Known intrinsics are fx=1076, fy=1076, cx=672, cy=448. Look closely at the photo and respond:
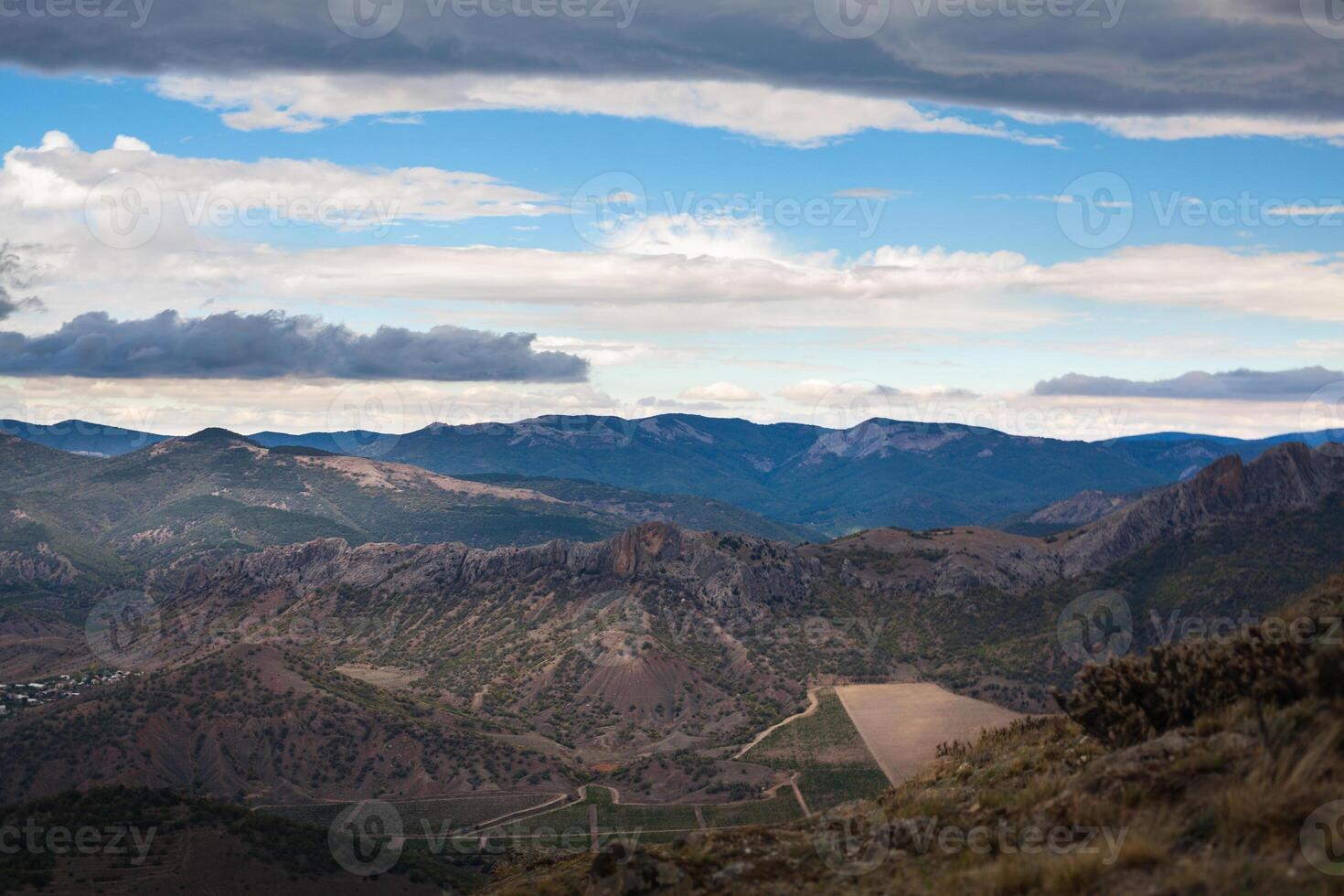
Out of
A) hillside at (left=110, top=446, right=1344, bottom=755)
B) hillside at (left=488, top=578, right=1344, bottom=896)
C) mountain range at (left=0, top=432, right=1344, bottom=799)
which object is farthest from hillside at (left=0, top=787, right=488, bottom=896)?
hillside at (left=110, top=446, right=1344, bottom=755)

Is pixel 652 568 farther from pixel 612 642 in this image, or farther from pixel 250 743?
pixel 250 743

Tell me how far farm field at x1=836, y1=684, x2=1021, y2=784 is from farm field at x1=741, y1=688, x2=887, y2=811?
1407mm

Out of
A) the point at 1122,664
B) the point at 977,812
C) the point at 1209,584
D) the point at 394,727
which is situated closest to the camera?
the point at 977,812

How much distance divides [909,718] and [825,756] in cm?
1713

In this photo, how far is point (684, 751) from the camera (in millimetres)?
133375

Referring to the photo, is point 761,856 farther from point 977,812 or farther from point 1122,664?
point 1122,664

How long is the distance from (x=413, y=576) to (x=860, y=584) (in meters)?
81.5

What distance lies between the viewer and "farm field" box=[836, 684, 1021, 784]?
388 feet

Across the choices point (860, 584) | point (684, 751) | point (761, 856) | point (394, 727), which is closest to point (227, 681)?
point (394, 727)

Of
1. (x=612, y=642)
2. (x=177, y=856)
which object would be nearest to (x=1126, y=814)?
(x=177, y=856)

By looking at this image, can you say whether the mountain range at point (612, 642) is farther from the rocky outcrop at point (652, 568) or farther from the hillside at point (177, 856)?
the hillside at point (177, 856)

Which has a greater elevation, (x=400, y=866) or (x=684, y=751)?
(x=400, y=866)

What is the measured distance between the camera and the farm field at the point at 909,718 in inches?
4656

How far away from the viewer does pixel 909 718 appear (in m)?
136
